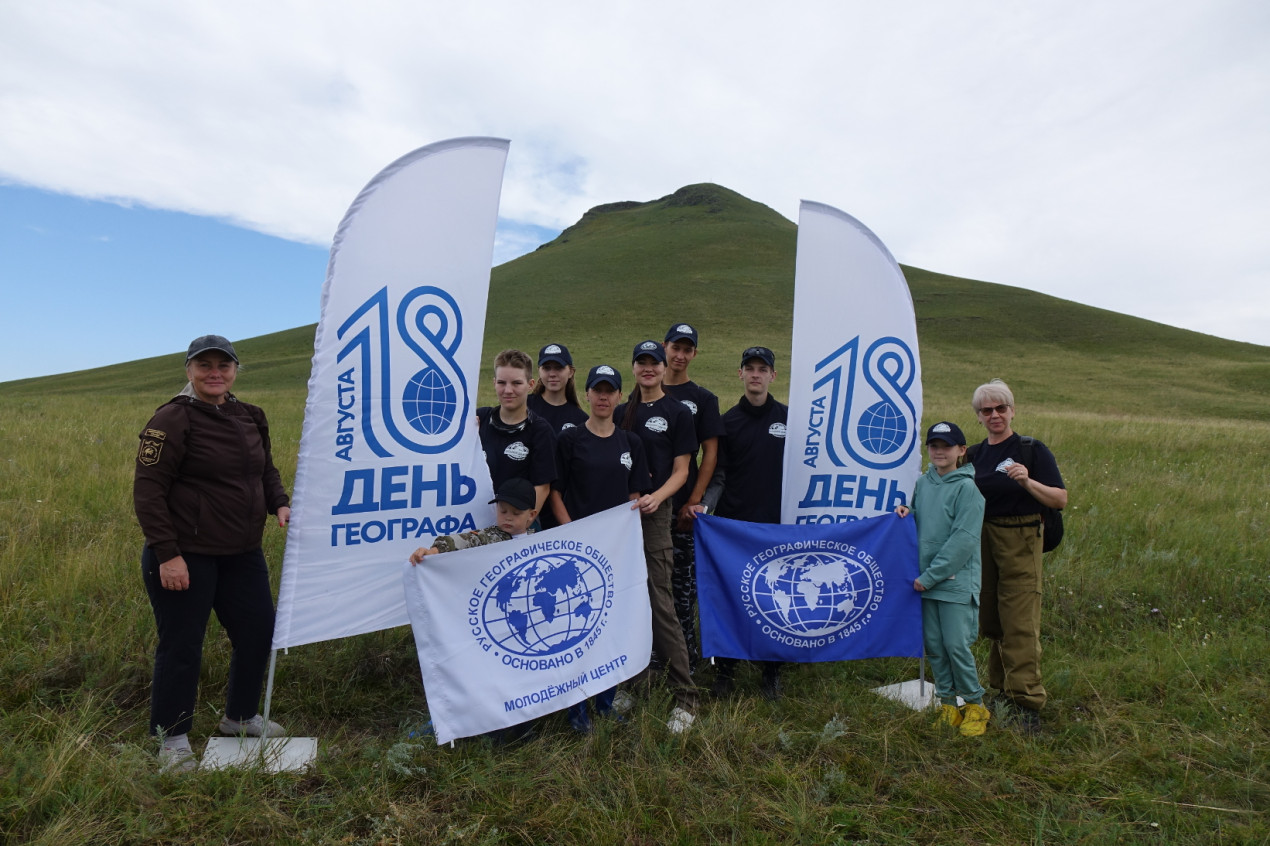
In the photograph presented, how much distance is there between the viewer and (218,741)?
169 inches

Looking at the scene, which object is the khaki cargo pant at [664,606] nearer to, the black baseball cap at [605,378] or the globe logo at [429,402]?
the black baseball cap at [605,378]

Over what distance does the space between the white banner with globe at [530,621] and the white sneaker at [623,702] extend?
0.72ft

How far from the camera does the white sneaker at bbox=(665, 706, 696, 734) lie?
4391 mm

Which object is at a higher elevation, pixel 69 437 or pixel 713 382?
pixel 713 382

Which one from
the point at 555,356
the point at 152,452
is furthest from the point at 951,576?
the point at 152,452

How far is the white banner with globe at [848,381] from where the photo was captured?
18.4 feet

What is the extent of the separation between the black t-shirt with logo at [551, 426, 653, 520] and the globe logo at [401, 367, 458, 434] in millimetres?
793

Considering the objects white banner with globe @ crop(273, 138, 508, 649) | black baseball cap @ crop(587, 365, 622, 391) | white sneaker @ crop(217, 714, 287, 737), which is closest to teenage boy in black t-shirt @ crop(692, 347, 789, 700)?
black baseball cap @ crop(587, 365, 622, 391)

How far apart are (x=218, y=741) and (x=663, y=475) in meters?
3.29

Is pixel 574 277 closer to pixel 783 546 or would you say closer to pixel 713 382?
pixel 713 382

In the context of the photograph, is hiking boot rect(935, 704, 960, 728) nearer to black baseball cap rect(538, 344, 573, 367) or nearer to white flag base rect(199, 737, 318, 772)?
black baseball cap rect(538, 344, 573, 367)

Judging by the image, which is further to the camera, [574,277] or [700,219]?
[700,219]

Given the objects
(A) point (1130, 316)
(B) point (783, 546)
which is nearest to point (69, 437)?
(B) point (783, 546)

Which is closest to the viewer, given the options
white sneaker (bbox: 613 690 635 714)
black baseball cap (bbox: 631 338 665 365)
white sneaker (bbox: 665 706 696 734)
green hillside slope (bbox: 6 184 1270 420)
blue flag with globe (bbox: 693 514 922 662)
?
white sneaker (bbox: 665 706 696 734)
